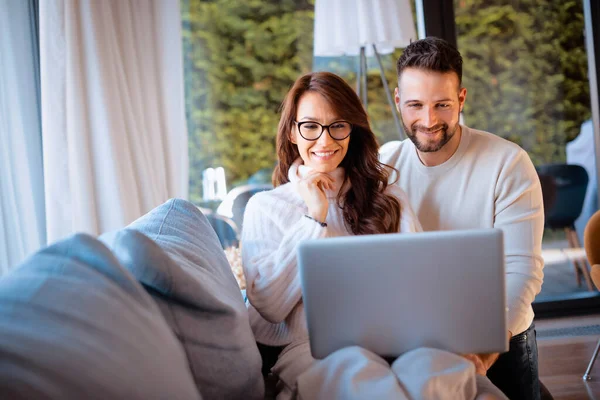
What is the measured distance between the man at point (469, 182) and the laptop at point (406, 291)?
2.54ft

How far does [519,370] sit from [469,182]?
2.02 feet

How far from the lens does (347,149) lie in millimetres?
2281

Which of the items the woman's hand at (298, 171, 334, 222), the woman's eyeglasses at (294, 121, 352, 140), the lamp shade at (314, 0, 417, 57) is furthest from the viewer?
the lamp shade at (314, 0, 417, 57)

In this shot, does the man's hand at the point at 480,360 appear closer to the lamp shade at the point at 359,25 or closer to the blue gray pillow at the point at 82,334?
the blue gray pillow at the point at 82,334

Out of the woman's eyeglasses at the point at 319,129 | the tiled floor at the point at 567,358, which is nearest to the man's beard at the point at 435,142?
the woman's eyeglasses at the point at 319,129

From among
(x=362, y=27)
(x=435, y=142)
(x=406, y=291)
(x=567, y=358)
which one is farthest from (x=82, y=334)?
(x=362, y=27)

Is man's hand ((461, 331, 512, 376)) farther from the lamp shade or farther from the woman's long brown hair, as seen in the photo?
the lamp shade

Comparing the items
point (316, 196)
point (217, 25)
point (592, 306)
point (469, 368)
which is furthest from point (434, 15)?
point (469, 368)

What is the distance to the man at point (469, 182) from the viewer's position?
2156mm

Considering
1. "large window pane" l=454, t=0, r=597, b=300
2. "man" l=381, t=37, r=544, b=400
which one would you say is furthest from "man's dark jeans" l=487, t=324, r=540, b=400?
"large window pane" l=454, t=0, r=597, b=300

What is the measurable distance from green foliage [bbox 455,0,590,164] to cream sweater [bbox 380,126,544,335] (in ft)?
6.83

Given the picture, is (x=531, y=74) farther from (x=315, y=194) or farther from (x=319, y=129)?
(x=315, y=194)

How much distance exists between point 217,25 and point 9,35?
152 centimetres

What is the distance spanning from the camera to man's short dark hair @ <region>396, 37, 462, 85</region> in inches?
90.5
